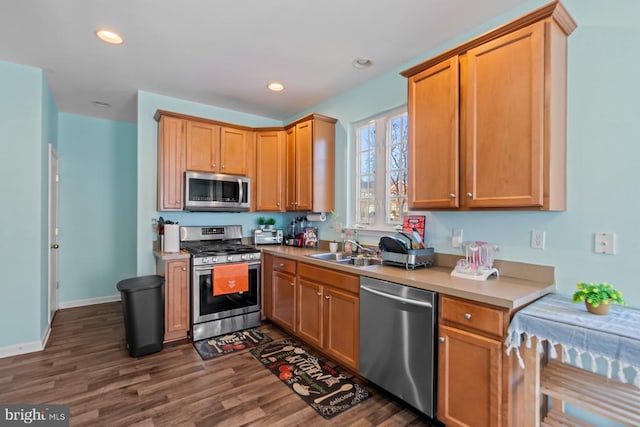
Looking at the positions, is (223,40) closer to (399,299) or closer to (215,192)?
(215,192)

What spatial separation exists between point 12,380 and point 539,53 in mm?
4352

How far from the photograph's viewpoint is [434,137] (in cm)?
223

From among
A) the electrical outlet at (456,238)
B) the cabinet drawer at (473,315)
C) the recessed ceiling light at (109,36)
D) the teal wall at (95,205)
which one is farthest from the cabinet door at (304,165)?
the teal wall at (95,205)

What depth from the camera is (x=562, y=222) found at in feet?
6.17

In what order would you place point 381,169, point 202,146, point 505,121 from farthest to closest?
1. point 202,146
2. point 381,169
3. point 505,121

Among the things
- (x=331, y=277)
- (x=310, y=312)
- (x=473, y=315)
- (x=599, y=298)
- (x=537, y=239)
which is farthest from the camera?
(x=310, y=312)

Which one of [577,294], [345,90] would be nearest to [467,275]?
[577,294]

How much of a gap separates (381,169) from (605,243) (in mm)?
1835

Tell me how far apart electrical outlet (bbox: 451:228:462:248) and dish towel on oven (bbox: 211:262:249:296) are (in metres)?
2.17

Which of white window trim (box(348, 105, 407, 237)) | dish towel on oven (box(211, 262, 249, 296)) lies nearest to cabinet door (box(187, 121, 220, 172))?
dish towel on oven (box(211, 262, 249, 296))

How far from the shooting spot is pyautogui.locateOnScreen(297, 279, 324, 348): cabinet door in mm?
2803

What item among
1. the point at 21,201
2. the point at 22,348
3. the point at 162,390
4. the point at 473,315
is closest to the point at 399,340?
the point at 473,315

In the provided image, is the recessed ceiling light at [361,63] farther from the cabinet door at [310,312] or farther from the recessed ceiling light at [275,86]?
the cabinet door at [310,312]

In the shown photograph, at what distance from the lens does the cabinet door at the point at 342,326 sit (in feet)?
7.98
